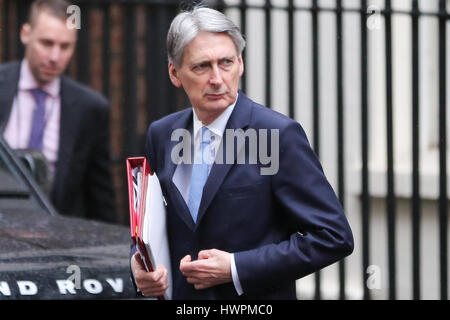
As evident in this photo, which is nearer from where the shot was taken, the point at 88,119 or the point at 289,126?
the point at 289,126

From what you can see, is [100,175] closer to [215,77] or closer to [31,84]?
[31,84]

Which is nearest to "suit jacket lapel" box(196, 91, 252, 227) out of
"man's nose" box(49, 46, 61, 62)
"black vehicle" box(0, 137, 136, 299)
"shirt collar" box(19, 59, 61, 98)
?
"black vehicle" box(0, 137, 136, 299)

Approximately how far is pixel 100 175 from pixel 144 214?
11.5 ft

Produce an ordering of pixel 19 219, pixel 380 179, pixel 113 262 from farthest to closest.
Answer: pixel 380 179 < pixel 19 219 < pixel 113 262

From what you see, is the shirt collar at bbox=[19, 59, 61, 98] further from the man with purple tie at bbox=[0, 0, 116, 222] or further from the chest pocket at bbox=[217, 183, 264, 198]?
the chest pocket at bbox=[217, 183, 264, 198]

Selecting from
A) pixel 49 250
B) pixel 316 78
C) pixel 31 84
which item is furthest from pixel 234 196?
pixel 316 78

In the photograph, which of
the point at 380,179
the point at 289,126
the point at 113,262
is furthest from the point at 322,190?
the point at 380,179

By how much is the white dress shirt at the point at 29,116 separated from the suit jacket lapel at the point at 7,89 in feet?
0.07

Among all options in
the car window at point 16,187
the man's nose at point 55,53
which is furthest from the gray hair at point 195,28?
the man's nose at point 55,53

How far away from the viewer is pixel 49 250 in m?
3.31

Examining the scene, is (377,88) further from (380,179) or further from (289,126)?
(289,126)

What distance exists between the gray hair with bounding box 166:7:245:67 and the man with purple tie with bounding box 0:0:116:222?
10.1 feet

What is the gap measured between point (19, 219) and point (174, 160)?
1.07 m
